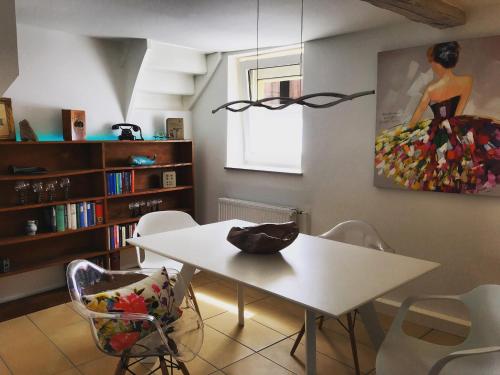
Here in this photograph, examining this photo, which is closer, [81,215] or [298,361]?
[298,361]

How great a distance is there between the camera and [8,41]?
2229mm

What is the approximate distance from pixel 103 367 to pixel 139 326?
0.85 m

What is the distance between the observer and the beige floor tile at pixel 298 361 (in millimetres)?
2576

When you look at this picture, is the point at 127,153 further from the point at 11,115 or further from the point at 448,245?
the point at 448,245

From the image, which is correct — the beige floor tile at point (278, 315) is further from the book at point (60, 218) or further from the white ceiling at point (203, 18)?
the white ceiling at point (203, 18)

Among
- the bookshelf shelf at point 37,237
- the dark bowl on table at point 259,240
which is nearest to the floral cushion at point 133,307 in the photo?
Answer: the dark bowl on table at point 259,240

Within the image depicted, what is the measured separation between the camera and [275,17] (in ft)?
9.60

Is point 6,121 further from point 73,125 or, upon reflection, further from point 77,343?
point 77,343

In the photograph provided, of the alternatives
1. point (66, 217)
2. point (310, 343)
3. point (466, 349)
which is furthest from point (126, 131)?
point (466, 349)

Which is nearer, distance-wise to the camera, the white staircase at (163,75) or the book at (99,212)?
the book at (99,212)

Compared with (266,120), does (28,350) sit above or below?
below

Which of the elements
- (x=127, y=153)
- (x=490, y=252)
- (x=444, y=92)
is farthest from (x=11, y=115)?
(x=490, y=252)

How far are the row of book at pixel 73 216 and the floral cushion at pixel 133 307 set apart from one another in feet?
5.41

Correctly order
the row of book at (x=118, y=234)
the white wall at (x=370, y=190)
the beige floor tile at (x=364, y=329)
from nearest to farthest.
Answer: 1. the white wall at (x=370, y=190)
2. the beige floor tile at (x=364, y=329)
3. the row of book at (x=118, y=234)
